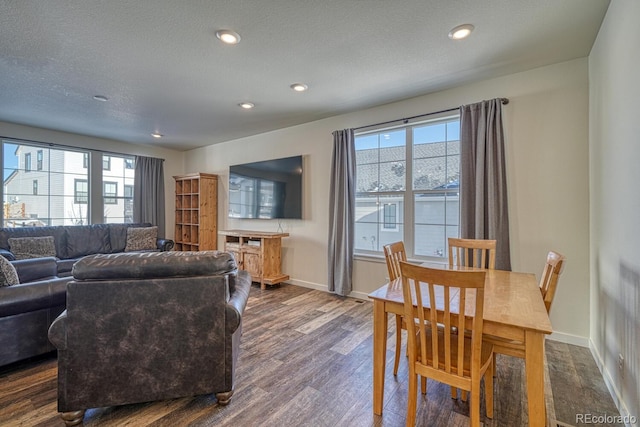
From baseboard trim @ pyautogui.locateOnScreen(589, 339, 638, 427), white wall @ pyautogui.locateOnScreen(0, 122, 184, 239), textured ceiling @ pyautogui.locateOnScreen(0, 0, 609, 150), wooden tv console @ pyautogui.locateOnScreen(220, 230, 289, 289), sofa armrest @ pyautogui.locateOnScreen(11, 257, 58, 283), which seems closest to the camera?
baseboard trim @ pyautogui.locateOnScreen(589, 339, 638, 427)

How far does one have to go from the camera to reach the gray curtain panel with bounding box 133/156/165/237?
585 centimetres

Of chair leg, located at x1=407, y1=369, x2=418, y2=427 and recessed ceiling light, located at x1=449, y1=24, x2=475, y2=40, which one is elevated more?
recessed ceiling light, located at x1=449, y1=24, x2=475, y2=40

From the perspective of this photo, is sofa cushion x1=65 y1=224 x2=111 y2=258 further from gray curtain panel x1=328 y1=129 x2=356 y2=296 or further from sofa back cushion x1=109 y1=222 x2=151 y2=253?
gray curtain panel x1=328 y1=129 x2=356 y2=296

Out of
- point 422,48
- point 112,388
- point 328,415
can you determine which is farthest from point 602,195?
point 112,388

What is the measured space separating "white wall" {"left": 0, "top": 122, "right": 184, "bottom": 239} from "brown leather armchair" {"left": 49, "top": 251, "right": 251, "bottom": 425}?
4757 mm

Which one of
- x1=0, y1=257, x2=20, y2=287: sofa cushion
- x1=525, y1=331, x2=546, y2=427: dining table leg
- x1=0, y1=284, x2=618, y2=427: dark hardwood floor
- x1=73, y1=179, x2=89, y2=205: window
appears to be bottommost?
x1=0, y1=284, x2=618, y2=427: dark hardwood floor

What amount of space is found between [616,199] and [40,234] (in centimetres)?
663

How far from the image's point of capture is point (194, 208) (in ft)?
19.4

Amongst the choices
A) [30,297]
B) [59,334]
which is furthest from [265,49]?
[30,297]

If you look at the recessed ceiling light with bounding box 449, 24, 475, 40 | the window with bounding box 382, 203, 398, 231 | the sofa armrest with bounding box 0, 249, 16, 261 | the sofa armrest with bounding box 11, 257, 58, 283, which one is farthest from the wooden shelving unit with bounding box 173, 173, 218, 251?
the recessed ceiling light with bounding box 449, 24, 475, 40

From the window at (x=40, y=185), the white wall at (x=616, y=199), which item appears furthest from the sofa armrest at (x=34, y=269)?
the white wall at (x=616, y=199)

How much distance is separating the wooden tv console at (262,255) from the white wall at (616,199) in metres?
3.62

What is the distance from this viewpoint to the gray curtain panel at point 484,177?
2.87m

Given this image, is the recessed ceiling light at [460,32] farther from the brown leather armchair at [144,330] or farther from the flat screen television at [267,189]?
the flat screen television at [267,189]
